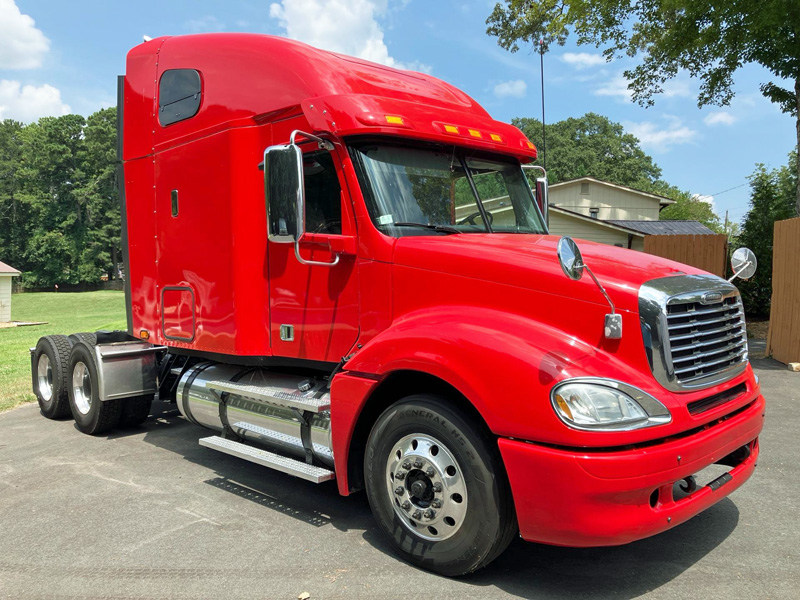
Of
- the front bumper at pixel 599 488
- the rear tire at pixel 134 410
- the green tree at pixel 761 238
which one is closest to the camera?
the front bumper at pixel 599 488

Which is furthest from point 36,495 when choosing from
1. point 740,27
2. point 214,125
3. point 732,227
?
point 732,227

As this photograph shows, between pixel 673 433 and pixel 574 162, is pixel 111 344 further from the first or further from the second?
pixel 574 162

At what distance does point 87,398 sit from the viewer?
699cm

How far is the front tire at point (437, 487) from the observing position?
3299 mm

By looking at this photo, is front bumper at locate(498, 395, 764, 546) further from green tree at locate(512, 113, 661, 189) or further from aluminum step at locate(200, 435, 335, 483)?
green tree at locate(512, 113, 661, 189)

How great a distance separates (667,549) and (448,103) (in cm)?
361

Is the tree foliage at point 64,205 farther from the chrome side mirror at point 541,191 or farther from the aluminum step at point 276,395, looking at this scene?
the chrome side mirror at point 541,191

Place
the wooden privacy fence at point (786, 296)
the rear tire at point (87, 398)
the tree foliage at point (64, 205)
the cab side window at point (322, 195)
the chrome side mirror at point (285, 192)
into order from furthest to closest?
the tree foliage at point (64, 205) → the wooden privacy fence at point (786, 296) → the rear tire at point (87, 398) → the cab side window at point (322, 195) → the chrome side mirror at point (285, 192)

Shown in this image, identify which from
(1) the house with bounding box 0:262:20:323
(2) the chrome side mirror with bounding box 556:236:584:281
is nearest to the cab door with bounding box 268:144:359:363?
(2) the chrome side mirror with bounding box 556:236:584:281

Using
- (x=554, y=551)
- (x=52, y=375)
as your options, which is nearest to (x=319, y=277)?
(x=554, y=551)

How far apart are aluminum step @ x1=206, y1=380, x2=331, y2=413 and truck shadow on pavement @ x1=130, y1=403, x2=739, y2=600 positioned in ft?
2.50

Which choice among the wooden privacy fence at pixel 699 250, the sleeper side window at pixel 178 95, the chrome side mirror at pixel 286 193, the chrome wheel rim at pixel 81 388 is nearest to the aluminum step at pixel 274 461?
the chrome side mirror at pixel 286 193

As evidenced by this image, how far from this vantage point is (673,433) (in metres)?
3.14

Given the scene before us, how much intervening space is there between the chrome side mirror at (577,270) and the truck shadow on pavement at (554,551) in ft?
4.58
